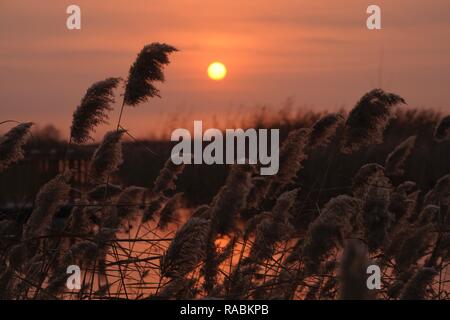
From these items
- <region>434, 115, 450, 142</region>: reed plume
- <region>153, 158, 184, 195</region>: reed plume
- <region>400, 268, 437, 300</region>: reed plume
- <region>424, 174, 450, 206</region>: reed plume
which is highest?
<region>434, 115, 450, 142</region>: reed plume

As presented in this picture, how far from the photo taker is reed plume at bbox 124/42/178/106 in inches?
170

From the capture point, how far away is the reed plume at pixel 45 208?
4.03 metres

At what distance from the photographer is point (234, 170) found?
339 centimetres

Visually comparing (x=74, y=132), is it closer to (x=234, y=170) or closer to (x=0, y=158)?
(x=0, y=158)

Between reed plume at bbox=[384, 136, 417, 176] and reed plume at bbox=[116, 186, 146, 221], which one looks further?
reed plume at bbox=[384, 136, 417, 176]

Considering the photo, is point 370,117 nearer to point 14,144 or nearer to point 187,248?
point 187,248

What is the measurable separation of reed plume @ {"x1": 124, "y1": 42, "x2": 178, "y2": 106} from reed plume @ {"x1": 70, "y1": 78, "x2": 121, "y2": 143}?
9 centimetres

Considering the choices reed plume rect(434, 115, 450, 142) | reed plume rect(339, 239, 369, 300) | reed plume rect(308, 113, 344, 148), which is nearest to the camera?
reed plume rect(339, 239, 369, 300)

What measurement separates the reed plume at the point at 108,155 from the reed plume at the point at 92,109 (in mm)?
86

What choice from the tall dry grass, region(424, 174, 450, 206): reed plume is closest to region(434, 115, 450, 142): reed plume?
the tall dry grass

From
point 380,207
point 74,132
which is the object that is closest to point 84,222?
point 74,132

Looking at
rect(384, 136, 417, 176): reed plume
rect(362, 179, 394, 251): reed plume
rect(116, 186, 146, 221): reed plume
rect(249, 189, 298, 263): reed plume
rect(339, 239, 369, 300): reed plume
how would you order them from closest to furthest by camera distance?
rect(339, 239, 369, 300): reed plume, rect(362, 179, 394, 251): reed plume, rect(249, 189, 298, 263): reed plume, rect(116, 186, 146, 221): reed plume, rect(384, 136, 417, 176): reed plume

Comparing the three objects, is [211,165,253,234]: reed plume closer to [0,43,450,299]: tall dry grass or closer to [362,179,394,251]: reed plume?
[0,43,450,299]: tall dry grass

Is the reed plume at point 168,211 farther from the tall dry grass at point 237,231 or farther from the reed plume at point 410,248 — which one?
the reed plume at point 410,248
